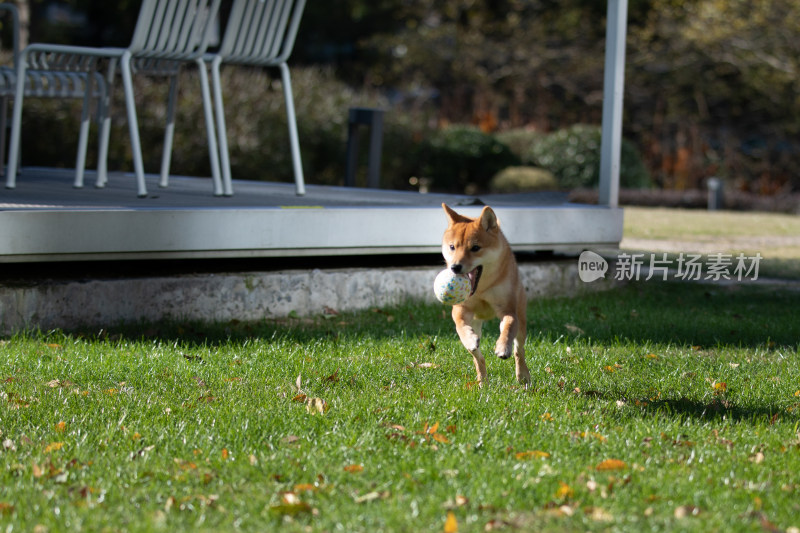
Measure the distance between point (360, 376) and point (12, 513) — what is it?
1.94 meters

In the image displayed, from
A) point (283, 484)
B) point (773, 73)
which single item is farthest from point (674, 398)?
point (773, 73)

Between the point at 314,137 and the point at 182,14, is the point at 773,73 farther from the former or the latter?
the point at 182,14

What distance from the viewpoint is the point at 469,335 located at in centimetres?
418

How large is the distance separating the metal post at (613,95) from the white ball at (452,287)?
3442 mm

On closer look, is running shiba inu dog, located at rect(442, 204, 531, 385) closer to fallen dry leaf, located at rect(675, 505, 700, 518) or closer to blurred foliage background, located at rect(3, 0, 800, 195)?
fallen dry leaf, located at rect(675, 505, 700, 518)

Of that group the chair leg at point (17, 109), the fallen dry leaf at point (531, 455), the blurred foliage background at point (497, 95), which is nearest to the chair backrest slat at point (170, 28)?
the chair leg at point (17, 109)

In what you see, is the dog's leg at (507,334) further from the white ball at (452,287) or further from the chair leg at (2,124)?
the chair leg at (2,124)

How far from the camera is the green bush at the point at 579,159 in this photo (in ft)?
63.1

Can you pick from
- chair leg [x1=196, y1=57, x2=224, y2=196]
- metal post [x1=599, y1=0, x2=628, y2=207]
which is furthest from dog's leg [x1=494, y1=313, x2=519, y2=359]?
metal post [x1=599, y1=0, x2=628, y2=207]

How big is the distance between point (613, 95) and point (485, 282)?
348 centimetres

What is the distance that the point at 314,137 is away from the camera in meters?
16.1

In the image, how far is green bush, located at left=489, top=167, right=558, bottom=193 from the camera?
1738cm

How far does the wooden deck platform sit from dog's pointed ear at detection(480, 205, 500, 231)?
2.10 m

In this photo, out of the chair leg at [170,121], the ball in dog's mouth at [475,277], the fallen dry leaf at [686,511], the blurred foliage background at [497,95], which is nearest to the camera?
the fallen dry leaf at [686,511]
